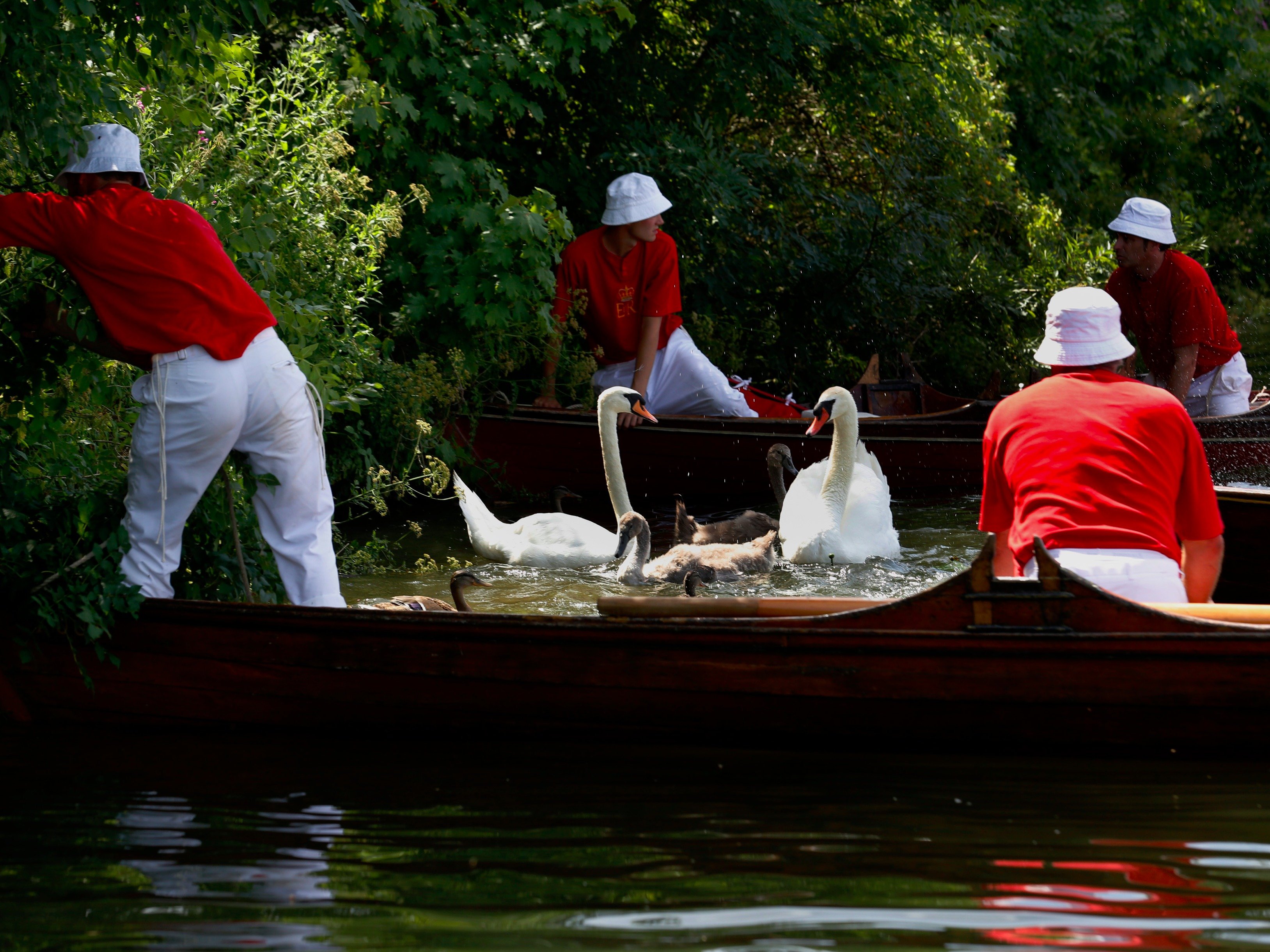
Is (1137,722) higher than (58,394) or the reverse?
the reverse

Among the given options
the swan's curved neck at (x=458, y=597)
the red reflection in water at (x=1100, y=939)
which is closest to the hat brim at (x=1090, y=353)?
the red reflection in water at (x=1100, y=939)

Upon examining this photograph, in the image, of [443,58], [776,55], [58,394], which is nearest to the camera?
[58,394]

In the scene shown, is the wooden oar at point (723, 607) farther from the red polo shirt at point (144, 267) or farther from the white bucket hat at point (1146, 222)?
the white bucket hat at point (1146, 222)

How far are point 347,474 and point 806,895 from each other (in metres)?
6.27

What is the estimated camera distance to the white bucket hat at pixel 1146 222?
361 inches

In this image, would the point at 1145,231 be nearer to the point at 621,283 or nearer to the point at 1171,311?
the point at 1171,311

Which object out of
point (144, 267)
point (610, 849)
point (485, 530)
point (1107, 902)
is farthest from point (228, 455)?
point (1107, 902)

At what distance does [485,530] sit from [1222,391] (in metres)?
5.50

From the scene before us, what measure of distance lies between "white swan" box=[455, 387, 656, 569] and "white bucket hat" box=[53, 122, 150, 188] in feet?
11.8

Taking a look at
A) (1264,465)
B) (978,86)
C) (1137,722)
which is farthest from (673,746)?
(978,86)

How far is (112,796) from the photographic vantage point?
458 cm

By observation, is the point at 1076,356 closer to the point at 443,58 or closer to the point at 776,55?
the point at 443,58

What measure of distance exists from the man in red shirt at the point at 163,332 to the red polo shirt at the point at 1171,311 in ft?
19.9

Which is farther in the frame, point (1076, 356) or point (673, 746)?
point (673, 746)
